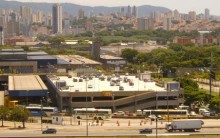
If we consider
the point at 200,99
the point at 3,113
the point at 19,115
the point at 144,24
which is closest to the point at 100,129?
the point at 19,115

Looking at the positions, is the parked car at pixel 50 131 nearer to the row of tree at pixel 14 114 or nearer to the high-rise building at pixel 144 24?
the row of tree at pixel 14 114

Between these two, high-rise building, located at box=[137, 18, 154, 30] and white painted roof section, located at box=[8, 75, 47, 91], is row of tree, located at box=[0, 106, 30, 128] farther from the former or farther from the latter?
high-rise building, located at box=[137, 18, 154, 30]

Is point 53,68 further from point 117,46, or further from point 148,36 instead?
point 148,36

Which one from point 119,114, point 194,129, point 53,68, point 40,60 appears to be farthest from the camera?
point 40,60

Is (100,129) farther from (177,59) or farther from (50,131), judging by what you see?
(177,59)

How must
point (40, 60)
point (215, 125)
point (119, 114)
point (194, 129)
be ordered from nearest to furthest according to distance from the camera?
point (194, 129)
point (215, 125)
point (119, 114)
point (40, 60)

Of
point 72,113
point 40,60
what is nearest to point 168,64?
point 40,60
